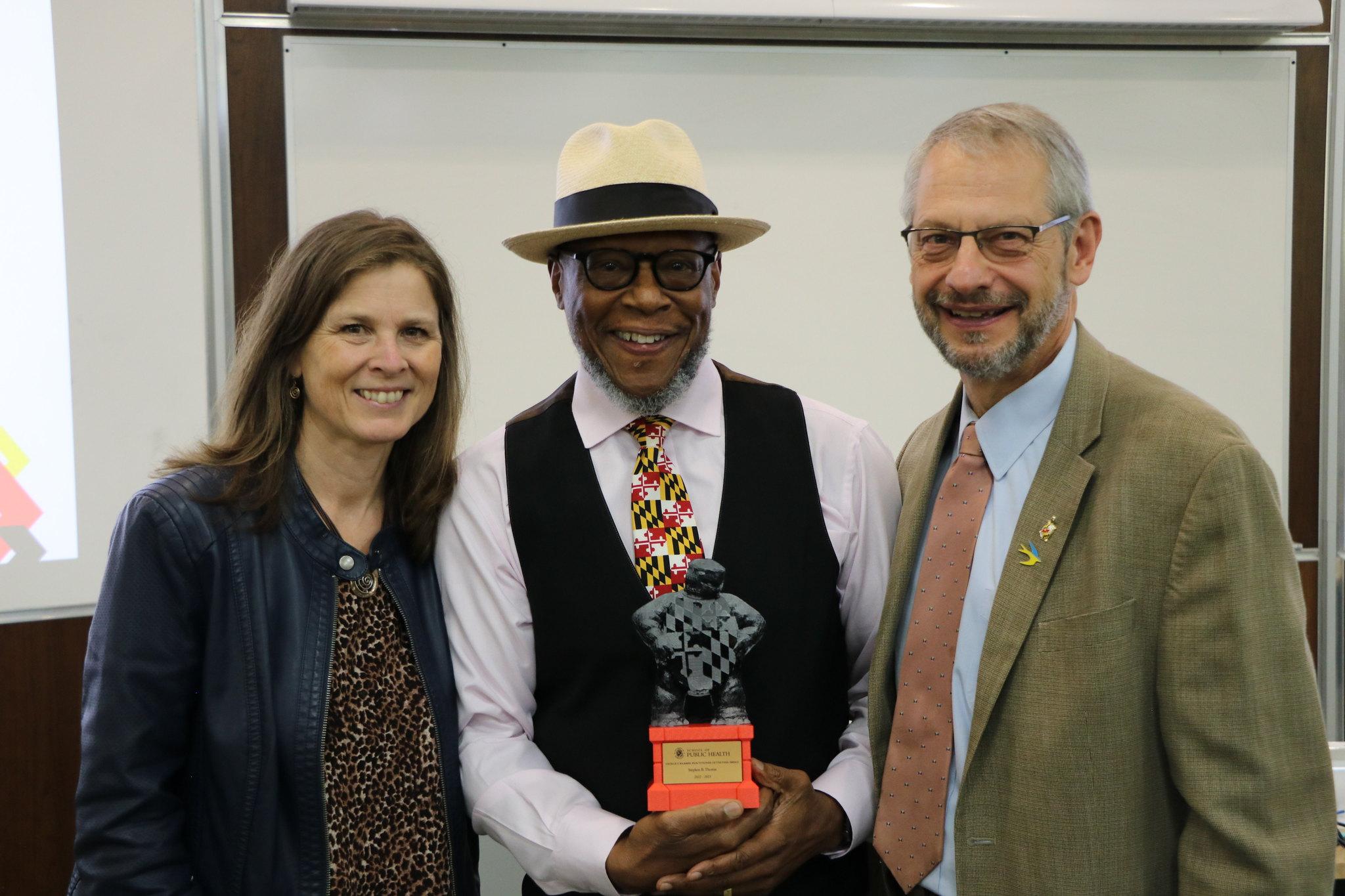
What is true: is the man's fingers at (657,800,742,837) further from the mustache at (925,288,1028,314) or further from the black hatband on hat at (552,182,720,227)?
the black hatband on hat at (552,182,720,227)

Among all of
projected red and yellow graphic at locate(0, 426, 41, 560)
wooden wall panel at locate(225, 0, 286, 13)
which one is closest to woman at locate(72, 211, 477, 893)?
projected red and yellow graphic at locate(0, 426, 41, 560)

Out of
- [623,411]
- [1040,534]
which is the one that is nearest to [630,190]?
[623,411]

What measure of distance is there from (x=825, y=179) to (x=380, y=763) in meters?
2.34

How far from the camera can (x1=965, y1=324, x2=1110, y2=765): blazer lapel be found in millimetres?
1459

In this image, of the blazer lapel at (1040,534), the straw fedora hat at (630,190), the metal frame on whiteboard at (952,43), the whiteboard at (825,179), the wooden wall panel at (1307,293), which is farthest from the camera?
the wooden wall panel at (1307,293)

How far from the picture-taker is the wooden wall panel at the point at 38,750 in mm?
2932

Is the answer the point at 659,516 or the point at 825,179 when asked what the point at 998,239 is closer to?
the point at 659,516

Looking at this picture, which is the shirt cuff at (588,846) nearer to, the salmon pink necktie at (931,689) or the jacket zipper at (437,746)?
the jacket zipper at (437,746)

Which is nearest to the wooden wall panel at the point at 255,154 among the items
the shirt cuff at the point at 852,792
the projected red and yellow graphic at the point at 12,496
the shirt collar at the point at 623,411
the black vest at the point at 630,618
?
A: the projected red and yellow graphic at the point at 12,496

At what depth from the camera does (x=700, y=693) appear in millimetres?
1631

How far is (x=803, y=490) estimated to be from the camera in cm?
182

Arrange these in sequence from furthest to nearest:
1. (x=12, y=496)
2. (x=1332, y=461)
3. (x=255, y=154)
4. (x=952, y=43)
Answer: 1. (x=1332, y=461)
2. (x=952, y=43)
3. (x=255, y=154)
4. (x=12, y=496)

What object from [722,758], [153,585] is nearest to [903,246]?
[722,758]

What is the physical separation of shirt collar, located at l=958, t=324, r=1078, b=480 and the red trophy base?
567 millimetres
